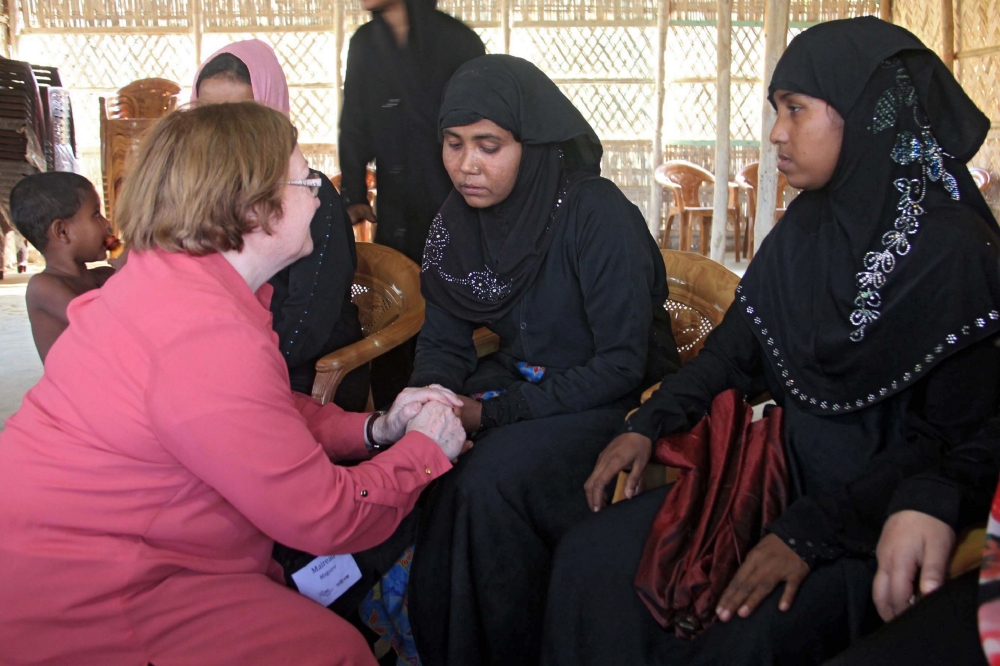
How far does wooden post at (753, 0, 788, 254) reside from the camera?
18.6 feet

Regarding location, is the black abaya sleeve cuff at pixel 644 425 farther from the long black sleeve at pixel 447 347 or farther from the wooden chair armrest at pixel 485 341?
the wooden chair armrest at pixel 485 341

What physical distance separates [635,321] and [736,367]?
0.75 feet

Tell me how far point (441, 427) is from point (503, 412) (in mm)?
282

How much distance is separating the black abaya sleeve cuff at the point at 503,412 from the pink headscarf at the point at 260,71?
43.6 inches

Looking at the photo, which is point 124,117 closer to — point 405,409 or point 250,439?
point 405,409

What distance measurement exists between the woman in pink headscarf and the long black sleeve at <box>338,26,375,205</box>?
0.52 meters

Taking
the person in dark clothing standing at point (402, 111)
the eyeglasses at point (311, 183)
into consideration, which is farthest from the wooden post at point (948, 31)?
the eyeglasses at point (311, 183)

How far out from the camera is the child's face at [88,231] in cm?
285

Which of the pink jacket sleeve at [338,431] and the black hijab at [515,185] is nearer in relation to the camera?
the pink jacket sleeve at [338,431]

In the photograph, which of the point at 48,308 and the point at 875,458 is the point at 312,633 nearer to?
the point at 875,458

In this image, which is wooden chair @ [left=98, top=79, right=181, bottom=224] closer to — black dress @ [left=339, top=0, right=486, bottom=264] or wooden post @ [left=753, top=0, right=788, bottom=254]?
black dress @ [left=339, top=0, right=486, bottom=264]

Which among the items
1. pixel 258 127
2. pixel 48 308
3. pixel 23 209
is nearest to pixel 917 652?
pixel 258 127

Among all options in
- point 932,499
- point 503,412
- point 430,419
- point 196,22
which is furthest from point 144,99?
point 932,499

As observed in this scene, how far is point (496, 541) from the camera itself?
163 cm
